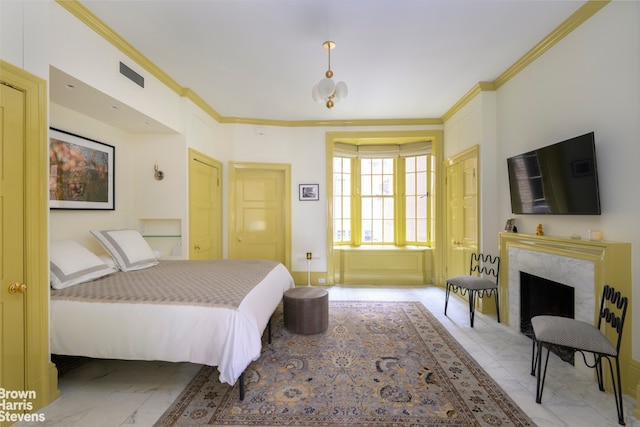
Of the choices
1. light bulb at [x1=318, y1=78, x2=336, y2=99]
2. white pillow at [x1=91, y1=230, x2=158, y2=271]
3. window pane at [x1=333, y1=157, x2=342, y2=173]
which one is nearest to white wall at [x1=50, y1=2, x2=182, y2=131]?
white pillow at [x1=91, y1=230, x2=158, y2=271]

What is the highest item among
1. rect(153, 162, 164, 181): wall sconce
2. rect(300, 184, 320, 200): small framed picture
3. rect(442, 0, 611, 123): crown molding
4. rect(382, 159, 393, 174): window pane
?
rect(442, 0, 611, 123): crown molding

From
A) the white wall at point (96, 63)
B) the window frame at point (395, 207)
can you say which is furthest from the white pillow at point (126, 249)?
the window frame at point (395, 207)

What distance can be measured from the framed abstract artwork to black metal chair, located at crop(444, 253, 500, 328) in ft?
13.6

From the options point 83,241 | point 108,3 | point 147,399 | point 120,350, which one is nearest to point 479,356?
point 147,399

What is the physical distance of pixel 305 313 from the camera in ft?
9.41

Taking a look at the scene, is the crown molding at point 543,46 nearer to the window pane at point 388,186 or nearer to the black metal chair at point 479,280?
the window pane at point 388,186

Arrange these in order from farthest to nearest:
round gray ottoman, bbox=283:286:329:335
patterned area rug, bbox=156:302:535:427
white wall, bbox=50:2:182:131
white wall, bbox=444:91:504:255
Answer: white wall, bbox=444:91:504:255
round gray ottoman, bbox=283:286:329:335
white wall, bbox=50:2:182:131
patterned area rug, bbox=156:302:535:427

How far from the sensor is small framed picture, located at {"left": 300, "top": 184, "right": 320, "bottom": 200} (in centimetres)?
486

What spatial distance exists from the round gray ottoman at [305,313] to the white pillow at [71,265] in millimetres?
1709

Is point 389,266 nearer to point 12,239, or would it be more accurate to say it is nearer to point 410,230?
point 410,230

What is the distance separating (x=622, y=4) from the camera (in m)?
1.99

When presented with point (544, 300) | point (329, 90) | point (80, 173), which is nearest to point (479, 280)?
point (544, 300)

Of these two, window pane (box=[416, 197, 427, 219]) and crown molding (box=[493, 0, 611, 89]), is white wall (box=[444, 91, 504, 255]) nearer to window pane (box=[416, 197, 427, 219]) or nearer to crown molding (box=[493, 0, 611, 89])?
crown molding (box=[493, 0, 611, 89])

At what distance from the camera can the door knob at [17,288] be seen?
1.67m
